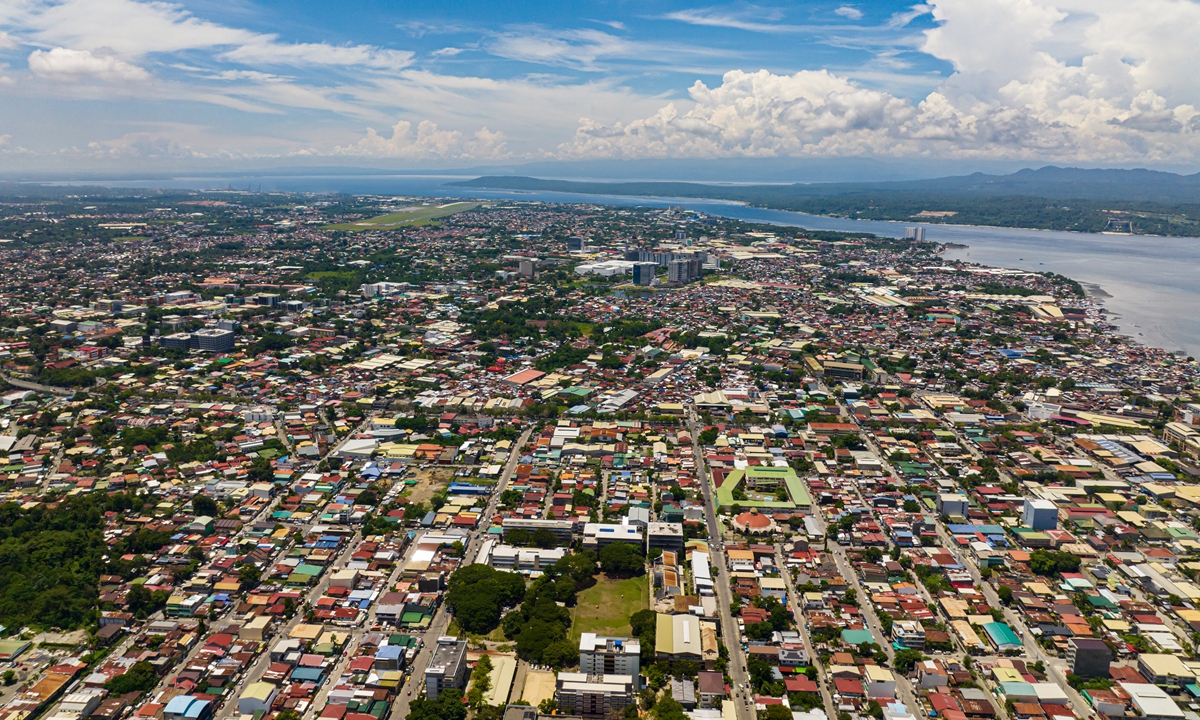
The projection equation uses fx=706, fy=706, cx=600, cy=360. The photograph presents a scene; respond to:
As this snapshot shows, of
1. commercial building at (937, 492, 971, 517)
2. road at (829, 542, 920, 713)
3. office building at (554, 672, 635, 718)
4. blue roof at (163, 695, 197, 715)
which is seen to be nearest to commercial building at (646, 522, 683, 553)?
road at (829, 542, 920, 713)

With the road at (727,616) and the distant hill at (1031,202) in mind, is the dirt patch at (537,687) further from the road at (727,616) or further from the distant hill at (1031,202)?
the distant hill at (1031,202)

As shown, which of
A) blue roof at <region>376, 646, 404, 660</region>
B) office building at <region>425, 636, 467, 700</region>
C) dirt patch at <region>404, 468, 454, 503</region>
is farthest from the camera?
dirt patch at <region>404, 468, 454, 503</region>

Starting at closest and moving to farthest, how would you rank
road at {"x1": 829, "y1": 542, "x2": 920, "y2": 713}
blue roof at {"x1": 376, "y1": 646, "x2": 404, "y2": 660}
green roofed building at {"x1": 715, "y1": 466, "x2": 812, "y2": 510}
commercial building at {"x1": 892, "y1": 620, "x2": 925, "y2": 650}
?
road at {"x1": 829, "y1": 542, "x2": 920, "y2": 713} < blue roof at {"x1": 376, "y1": 646, "x2": 404, "y2": 660} < commercial building at {"x1": 892, "y1": 620, "x2": 925, "y2": 650} < green roofed building at {"x1": 715, "y1": 466, "x2": 812, "y2": 510}

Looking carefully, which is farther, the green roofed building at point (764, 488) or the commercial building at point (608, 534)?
the green roofed building at point (764, 488)

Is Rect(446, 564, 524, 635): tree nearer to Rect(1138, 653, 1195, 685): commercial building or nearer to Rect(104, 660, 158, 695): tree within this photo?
Rect(104, 660, 158, 695): tree

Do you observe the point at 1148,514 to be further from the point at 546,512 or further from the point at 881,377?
the point at 546,512

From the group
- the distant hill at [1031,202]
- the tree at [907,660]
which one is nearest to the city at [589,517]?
the tree at [907,660]

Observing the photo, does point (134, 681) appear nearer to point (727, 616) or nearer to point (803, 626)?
point (727, 616)
